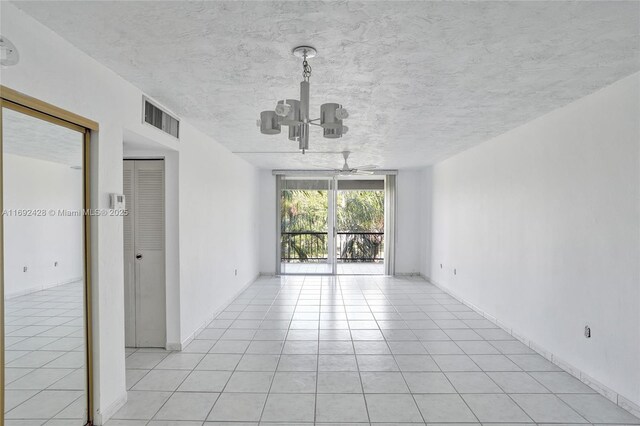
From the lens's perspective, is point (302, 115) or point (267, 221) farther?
point (267, 221)

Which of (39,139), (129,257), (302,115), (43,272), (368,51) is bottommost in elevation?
(129,257)

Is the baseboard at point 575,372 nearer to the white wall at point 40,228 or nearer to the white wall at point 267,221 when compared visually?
the white wall at point 40,228

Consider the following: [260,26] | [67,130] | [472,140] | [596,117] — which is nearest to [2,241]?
[67,130]

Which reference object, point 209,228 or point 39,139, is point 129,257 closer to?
point 209,228

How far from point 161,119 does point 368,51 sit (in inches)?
79.3

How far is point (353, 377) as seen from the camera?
123 inches

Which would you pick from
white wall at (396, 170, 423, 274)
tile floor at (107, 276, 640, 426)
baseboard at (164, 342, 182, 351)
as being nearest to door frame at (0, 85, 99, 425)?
tile floor at (107, 276, 640, 426)

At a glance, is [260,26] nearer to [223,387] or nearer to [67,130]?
[67,130]

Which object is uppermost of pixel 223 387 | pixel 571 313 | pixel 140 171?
pixel 140 171

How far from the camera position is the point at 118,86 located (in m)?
2.56

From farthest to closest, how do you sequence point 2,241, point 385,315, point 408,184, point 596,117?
1. point 408,184
2. point 385,315
3. point 596,117
4. point 2,241

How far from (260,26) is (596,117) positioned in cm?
270

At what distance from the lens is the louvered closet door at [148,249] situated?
3.71 m

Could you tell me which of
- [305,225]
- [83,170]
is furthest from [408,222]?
[83,170]
